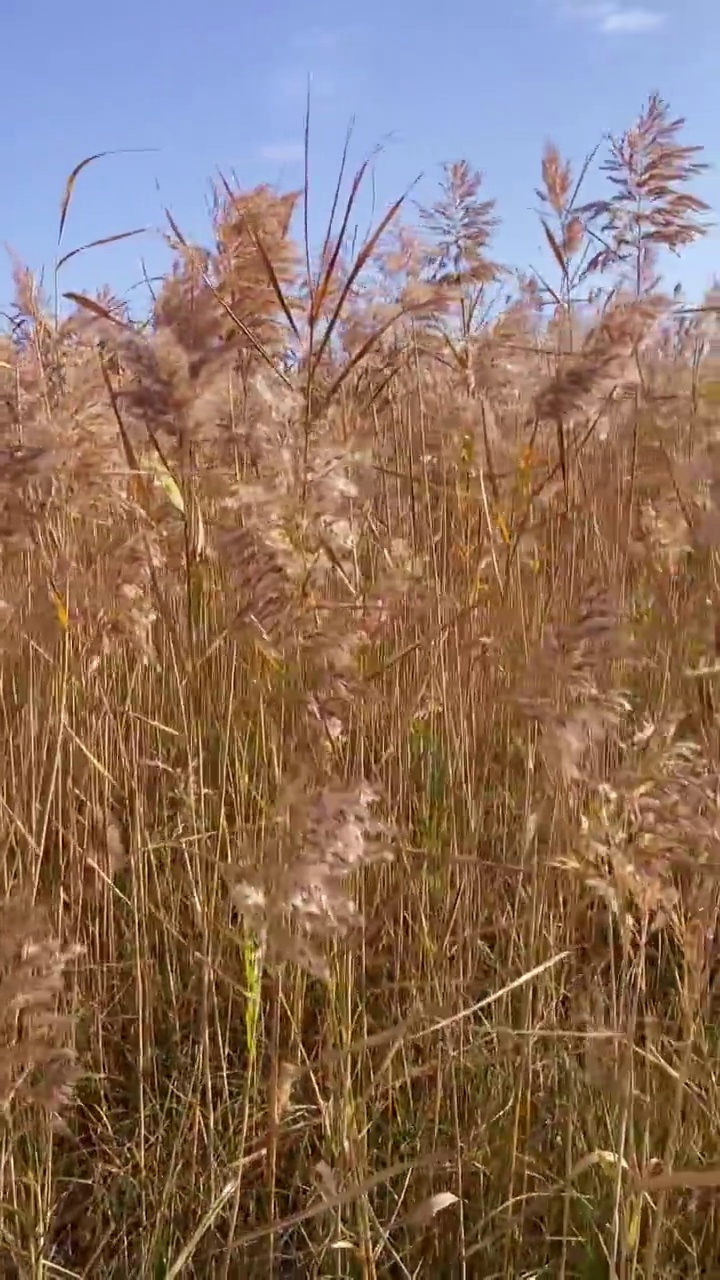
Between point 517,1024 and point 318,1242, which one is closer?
point 318,1242

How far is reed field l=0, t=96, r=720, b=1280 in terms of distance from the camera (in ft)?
3.23

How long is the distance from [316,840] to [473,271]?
4.89 ft

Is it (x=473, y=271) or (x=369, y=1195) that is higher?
(x=473, y=271)

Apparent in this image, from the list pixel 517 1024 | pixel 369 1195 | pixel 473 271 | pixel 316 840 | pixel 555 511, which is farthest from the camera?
Result: pixel 473 271

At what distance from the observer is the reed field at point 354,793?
0.98 metres

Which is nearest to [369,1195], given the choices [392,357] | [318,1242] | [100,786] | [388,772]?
[318,1242]

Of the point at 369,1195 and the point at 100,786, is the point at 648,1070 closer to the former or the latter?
the point at 369,1195

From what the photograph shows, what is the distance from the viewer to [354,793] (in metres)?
0.90

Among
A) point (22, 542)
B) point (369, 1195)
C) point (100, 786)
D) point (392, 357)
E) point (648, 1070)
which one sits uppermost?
point (392, 357)

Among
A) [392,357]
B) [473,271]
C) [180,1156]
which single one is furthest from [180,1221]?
[473,271]

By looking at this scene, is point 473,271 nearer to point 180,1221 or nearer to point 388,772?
point 388,772

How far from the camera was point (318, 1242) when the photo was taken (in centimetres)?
111

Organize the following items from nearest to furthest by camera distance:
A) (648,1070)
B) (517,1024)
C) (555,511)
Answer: (648,1070) < (517,1024) < (555,511)

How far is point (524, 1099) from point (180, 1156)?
1.18 ft
